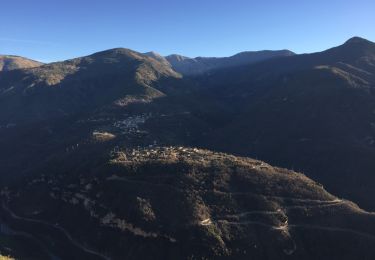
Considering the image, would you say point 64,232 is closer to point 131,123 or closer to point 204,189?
point 204,189

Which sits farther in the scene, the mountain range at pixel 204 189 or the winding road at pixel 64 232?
the winding road at pixel 64 232

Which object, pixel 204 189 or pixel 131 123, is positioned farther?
pixel 131 123

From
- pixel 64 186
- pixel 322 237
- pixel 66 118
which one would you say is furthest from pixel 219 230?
pixel 66 118

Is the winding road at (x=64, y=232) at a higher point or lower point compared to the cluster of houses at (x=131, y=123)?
lower

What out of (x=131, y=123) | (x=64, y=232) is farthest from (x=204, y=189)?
(x=131, y=123)

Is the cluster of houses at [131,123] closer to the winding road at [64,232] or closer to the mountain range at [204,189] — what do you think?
the mountain range at [204,189]

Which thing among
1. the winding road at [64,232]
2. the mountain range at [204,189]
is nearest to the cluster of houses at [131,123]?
the mountain range at [204,189]

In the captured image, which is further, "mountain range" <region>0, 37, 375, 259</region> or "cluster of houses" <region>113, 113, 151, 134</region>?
"cluster of houses" <region>113, 113, 151, 134</region>

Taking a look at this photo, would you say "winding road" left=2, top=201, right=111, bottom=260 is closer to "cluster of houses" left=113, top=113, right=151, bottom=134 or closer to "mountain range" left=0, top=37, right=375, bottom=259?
"mountain range" left=0, top=37, right=375, bottom=259

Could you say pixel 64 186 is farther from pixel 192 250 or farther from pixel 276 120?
pixel 276 120

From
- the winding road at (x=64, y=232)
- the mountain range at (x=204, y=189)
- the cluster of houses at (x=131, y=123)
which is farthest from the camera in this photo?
the cluster of houses at (x=131, y=123)

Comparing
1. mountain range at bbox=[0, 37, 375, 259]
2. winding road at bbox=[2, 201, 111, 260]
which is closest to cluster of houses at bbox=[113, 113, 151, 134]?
mountain range at bbox=[0, 37, 375, 259]
